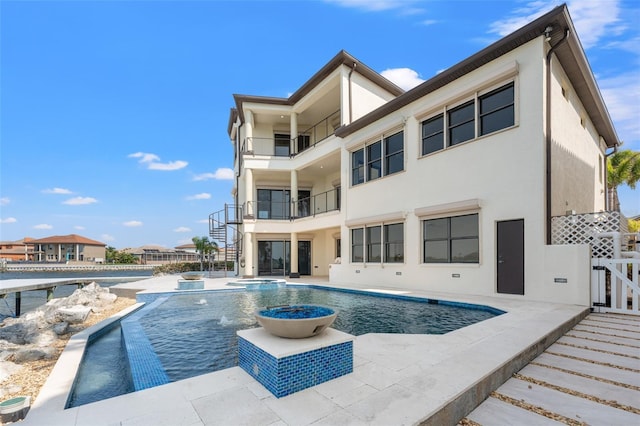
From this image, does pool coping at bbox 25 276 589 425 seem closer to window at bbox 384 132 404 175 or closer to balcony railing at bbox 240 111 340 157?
window at bbox 384 132 404 175

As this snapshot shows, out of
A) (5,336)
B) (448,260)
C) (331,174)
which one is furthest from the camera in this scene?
(331,174)

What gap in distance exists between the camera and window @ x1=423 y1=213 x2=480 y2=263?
925cm

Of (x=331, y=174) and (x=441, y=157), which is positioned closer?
(x=441, y=157)

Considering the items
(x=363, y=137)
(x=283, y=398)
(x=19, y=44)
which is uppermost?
(x=19, y=44)

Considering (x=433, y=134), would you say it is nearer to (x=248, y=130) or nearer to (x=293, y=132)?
(x=293, y=132)

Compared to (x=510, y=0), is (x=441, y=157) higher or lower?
lower

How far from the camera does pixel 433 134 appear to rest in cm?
1066

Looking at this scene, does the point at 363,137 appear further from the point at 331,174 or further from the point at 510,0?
the point at 510,0

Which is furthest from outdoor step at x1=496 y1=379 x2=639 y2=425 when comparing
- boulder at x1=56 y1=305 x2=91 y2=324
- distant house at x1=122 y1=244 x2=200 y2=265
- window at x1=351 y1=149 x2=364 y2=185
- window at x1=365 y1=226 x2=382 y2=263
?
distant house at x1=122 y1=244 x2=200 y2=265

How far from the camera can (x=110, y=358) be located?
4906 mm

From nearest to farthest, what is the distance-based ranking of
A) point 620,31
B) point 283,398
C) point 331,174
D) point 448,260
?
point 283,398 < point 620,31 < point 448,260 < point 331,174

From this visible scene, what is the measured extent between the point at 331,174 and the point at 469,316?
12.8 m

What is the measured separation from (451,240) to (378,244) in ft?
10.8

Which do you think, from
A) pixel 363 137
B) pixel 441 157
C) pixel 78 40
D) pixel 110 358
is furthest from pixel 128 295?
pixel 441 157
